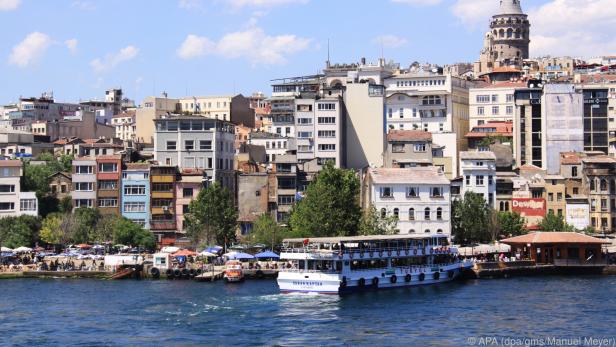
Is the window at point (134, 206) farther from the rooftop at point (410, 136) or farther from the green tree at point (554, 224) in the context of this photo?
the green tree at point (554, 224)

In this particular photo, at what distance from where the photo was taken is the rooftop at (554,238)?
93.1m

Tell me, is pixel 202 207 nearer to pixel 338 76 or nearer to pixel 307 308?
pixel 307 308

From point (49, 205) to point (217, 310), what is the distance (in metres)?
46.1

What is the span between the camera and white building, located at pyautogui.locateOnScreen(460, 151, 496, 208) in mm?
108750

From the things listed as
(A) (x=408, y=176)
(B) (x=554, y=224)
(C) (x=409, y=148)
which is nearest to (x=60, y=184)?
(C) (x=409, y=148)

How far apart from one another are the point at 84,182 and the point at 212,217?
17.2m

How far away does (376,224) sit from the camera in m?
94.9

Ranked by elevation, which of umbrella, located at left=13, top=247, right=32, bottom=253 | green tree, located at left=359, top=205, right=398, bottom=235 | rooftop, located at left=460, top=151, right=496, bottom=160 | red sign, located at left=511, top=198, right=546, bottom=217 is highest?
rooftop, located at left=460, top=151, right=496, bottom=160

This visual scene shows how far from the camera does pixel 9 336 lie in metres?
60.5

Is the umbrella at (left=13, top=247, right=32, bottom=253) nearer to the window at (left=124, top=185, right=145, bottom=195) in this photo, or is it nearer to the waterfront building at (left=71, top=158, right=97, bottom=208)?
the waterfront building at (left=71, top=158, right=97, bottom=208)

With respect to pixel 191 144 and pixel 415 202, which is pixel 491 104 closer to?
pixel 191 144

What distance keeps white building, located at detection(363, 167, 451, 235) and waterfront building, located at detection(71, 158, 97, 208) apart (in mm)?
26883

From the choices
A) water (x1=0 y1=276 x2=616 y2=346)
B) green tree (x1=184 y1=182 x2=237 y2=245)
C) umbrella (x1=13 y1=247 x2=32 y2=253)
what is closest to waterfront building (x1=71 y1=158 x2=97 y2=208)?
umbrella (x1=13 y1=247 x2=32 y2=253)

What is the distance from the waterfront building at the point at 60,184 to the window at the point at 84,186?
220 cm
